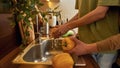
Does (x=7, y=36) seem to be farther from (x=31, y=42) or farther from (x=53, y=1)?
(x=53, y=1)

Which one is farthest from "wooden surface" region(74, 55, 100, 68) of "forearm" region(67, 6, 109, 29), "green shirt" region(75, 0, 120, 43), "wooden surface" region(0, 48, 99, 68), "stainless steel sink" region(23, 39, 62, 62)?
"stainless steel sink" region(23, 39, 62, 62)

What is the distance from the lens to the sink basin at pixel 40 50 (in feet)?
4.40

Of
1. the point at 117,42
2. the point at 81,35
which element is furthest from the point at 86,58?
the point at 117,42

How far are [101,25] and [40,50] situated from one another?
0.62 m

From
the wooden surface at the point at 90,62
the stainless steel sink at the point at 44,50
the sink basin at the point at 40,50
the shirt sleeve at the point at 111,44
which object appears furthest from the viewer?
the stainless steel sink at the point at 44,50

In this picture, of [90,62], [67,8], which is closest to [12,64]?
[90,62]

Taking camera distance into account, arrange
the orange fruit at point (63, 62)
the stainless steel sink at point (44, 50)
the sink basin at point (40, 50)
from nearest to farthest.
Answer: the orange fruit at point (63, 62), the sink basin at point (40, 50), the stainless steel sink at point (44, 50)

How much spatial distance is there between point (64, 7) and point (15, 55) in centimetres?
224

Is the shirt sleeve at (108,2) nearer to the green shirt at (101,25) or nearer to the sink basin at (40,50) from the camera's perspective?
the green shirt at (101,25)

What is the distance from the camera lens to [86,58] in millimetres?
1200

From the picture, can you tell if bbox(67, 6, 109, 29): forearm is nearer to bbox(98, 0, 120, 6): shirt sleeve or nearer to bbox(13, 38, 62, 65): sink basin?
bbox(98, 0, 120, 6): shirt sleeve

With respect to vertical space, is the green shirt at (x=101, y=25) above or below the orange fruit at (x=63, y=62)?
above

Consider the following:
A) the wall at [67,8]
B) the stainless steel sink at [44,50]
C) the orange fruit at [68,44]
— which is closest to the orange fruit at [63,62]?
the orange fruit at [68,44]

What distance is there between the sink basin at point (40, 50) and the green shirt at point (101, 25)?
345 millimetres
